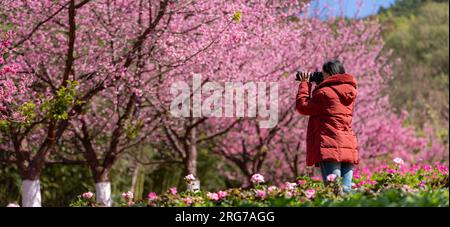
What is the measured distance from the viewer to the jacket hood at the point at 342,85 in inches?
315

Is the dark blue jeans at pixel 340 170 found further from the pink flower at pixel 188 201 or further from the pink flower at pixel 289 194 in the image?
the pink flower at pixel 188 201

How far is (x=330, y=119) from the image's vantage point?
795cm

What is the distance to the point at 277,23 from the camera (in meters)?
13.6

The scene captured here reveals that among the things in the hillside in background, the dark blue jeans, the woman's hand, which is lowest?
the dark blue jeans

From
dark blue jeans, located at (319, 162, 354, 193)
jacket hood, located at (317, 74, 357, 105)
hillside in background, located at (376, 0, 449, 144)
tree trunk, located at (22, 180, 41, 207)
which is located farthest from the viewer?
hillside in background, located at (376, 0, 449, 144)

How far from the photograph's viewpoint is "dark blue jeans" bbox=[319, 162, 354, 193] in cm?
788

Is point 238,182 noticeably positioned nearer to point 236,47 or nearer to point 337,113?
point 236,47

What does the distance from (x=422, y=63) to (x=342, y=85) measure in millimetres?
41832

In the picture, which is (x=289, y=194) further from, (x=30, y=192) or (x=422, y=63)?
(x=422, y=63)

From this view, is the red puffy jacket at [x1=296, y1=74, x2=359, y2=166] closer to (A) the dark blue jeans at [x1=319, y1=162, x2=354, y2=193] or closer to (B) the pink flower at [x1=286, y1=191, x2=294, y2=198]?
(A) the dark blue jeans at [x1=319, y1=162, x2=354, y2=193]

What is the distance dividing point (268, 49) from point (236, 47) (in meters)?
3.10

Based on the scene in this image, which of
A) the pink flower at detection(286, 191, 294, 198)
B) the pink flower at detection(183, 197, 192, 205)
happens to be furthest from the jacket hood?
the pink flower at detection(183, 197, 192, 205)

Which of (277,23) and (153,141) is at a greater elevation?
(277,23)
